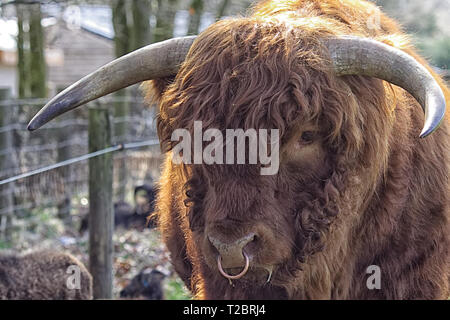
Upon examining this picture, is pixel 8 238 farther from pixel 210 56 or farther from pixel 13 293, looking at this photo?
pixel 210 56

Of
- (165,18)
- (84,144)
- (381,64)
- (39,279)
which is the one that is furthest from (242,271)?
(165,18)

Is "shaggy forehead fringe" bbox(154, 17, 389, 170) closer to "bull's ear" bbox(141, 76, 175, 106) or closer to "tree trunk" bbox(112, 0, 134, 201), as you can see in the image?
"bull's ear" bbox(141, 76, 175, 106)

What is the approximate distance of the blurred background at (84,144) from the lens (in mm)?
7340

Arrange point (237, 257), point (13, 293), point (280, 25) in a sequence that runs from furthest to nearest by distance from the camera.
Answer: point (13, 293)
point (280, 25)
point (237, 257)

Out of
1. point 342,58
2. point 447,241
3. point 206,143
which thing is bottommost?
point 447,241

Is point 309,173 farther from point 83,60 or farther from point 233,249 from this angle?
point 83,60

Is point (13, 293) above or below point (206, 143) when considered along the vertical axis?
below

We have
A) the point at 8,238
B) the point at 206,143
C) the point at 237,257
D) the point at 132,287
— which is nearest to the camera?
the point at 237,257

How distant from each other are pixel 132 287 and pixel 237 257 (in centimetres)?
349

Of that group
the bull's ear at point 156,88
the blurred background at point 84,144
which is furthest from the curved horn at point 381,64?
the blurred background at point 84,144

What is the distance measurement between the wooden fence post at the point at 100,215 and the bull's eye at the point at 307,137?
2555 millimetres

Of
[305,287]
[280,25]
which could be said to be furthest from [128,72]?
[305,287]

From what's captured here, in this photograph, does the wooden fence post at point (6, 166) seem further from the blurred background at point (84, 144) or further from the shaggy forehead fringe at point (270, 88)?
the shaggy forehead fringe at point (270, 88)

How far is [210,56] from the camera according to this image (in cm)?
301
